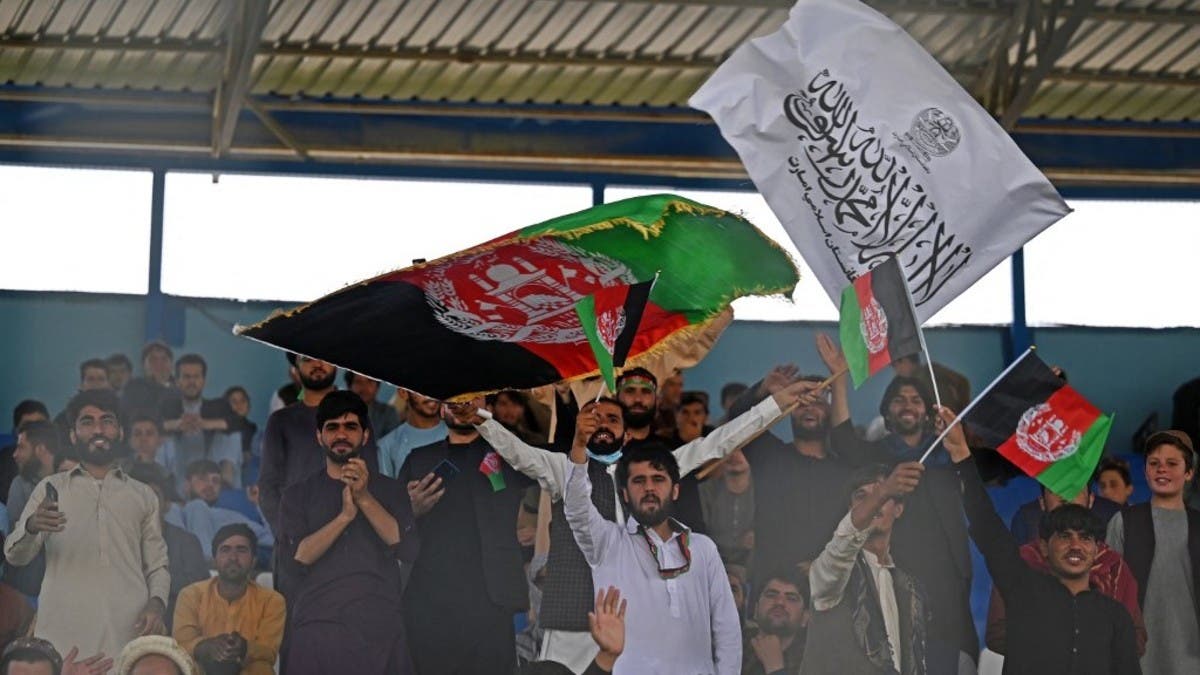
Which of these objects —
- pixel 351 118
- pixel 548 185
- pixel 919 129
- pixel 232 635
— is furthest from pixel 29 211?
pixel 919 129

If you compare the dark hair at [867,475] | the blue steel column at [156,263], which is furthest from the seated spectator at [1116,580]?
the blue steel column at [156,263]

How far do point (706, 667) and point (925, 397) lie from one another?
5.58ft

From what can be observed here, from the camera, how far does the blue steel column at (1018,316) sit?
42.4 ft

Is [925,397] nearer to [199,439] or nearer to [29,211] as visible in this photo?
[199,439]

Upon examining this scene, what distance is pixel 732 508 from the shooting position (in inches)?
324

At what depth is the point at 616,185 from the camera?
514 inches

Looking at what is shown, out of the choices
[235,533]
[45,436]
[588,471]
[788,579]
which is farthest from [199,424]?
[788,579]

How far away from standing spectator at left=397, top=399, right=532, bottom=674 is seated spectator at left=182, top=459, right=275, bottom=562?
1.34 meters

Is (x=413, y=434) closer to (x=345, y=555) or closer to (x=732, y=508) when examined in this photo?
(x=345, y=555)

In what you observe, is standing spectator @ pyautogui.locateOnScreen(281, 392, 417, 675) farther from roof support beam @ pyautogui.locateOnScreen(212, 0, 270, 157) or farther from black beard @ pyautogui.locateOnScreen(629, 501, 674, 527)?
roof support beam @ pyautogui.locateOnScreen(212, 0, 270, 157)

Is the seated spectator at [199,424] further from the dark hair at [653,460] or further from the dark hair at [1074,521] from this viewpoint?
the dark hair at [1074,521]

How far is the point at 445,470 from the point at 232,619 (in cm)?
97

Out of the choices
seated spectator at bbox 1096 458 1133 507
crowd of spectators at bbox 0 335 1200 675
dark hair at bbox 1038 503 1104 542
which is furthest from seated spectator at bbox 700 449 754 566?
seated spectator at bbox 1096 458 1133 507

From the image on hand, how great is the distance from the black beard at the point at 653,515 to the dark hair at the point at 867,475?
674mm
